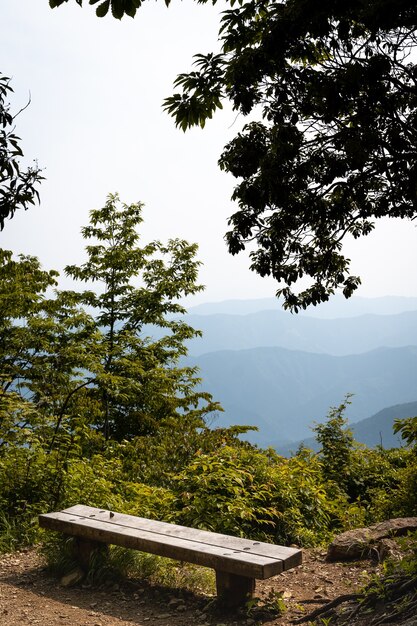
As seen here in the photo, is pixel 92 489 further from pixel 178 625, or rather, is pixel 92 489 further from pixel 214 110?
pixel 214 110

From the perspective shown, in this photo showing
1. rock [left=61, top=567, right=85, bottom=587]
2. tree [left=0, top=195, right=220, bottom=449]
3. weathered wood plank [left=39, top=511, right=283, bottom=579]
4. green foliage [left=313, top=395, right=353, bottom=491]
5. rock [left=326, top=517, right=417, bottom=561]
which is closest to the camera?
weathered wood plank [left=39, top=511, right=283, bottom=579]

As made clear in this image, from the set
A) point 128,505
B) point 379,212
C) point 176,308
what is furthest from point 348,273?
point 176,308

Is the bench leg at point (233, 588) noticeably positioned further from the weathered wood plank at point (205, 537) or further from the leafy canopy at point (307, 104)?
the leafy canopy at point (307, 104)

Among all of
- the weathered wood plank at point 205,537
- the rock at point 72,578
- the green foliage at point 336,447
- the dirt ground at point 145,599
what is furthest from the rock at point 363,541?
Result: the green foliage at point 336,447

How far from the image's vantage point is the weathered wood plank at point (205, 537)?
437cm

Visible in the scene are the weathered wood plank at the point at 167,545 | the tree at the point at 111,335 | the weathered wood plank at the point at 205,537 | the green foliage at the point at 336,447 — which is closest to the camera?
the weathered wood plank at the point at 167,545

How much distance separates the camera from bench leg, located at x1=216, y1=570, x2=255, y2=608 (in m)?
4.61

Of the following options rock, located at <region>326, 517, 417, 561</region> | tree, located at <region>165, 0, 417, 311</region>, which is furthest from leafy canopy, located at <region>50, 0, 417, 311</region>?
rock, located at <region>326, 517, 417, 561</region>

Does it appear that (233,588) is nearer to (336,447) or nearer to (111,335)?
(336,447)

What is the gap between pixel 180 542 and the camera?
4.70m

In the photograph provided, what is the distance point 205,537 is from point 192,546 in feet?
0.89

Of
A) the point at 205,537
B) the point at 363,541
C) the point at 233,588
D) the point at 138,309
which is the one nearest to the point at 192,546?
the point at 205,537

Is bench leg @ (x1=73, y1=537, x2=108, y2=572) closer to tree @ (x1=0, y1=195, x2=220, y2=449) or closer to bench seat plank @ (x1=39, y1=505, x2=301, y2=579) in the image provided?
bench seat plank @ (x1=39, y1=505, x2=301, y2=579)

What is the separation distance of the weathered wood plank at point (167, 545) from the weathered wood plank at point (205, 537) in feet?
0.18
